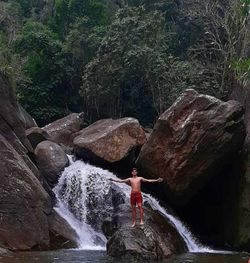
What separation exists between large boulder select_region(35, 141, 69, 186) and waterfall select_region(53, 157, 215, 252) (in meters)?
0.30

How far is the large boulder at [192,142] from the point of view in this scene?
18312 mm

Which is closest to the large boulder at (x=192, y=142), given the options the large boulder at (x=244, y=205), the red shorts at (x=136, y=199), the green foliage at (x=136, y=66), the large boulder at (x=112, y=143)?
the large boulder at (x=244, y=205)

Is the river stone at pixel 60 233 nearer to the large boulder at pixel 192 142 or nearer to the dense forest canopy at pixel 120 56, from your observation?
the large boulder at pixel 192 142

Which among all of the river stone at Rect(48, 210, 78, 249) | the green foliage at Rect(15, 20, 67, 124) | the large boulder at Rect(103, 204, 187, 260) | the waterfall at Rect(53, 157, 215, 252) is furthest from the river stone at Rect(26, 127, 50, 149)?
the green foliage at Rect(15, 20, 67, 124)

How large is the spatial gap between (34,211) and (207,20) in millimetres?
20252

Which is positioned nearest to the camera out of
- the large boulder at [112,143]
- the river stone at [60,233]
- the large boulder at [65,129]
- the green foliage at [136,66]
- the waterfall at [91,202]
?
the river stone at [60,233]

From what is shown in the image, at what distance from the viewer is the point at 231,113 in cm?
1852

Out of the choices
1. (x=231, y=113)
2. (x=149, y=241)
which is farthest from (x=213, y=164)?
(x=149, y=241)

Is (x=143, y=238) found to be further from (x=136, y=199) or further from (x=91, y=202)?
(x=91, y=202)

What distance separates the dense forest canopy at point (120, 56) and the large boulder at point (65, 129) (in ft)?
12.2

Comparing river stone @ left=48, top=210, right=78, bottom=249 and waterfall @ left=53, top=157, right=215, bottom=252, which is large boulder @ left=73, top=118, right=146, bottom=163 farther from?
river stone @ left=48, top=210, right=78, bottom=249

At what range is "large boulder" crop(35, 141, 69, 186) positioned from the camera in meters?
20.4

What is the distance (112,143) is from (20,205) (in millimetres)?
5806

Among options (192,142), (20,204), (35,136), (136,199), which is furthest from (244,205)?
(35,136)
